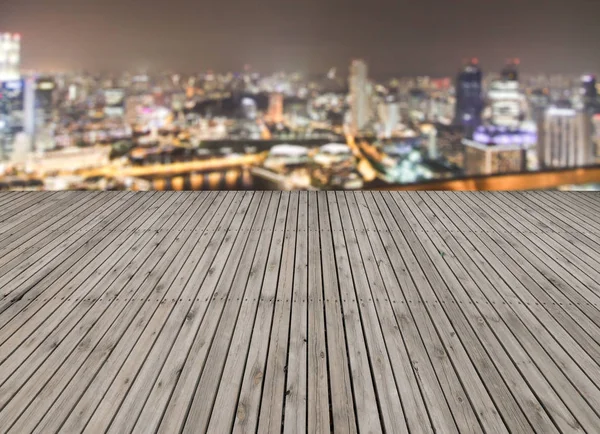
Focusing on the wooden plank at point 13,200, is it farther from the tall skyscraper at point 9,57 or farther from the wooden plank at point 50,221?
the tall skyscraper at point 9,57

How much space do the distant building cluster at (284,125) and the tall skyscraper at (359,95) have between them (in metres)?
0.05

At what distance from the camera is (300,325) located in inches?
68.6

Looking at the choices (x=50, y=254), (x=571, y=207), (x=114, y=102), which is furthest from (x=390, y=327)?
(x=114, y=102)

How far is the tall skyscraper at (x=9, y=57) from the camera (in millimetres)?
7600

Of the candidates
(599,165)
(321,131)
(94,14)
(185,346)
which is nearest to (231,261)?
(185,346)

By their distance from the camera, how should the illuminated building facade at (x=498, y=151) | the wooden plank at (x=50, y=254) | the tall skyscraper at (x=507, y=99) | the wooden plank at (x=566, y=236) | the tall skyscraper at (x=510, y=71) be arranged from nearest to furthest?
the wooden plank at (x=50, y=254) → the wooden plank at (x=566, y=236) → the illuminated building facade at (x=498, y=151) → the tall skyscraper at (x=507, y=99) → the tall skyscraper at (x=510, y=71)

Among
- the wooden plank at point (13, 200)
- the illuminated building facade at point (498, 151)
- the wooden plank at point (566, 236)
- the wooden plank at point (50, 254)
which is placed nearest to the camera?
the wooden plank at point (50, 254)

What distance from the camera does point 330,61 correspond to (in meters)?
12.6

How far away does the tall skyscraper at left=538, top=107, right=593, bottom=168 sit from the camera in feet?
26.4

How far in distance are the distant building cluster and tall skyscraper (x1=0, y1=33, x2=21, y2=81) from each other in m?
0.04

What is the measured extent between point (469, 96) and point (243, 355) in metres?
11.9

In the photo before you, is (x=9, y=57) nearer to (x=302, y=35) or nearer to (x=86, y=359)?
(x=302, y=35)

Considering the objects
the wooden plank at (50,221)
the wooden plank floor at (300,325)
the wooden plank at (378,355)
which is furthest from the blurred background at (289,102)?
the wooden plank at (378,355)

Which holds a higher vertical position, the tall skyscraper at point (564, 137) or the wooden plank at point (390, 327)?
the tall skyscraper at point (564, 137)
